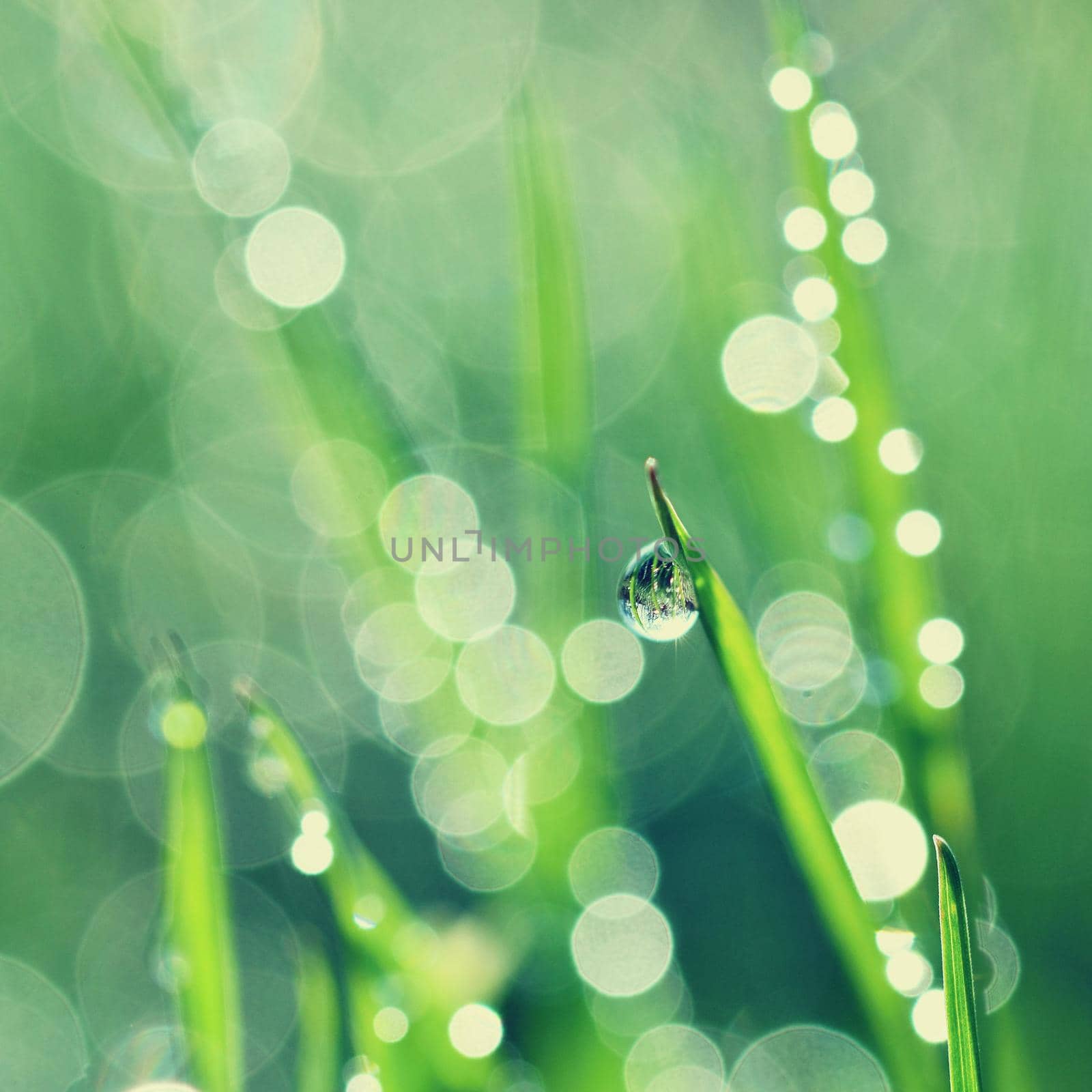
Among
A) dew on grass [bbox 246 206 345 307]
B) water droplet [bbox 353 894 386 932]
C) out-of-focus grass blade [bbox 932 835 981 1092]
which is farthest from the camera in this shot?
dew on grass [bbox 246 206 345 307]

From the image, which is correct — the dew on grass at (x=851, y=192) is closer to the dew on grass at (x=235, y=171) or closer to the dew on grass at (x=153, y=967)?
the dew on grass at (x=235, y=171)

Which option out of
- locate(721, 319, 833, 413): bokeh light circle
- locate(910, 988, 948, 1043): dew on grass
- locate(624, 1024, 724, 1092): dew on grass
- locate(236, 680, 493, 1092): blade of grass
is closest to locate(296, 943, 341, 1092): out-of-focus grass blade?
locate(236, 680, 493, 1092): blade of grass

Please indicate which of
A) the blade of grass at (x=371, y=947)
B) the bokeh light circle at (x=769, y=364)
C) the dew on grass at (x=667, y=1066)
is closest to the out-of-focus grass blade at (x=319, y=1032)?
the blade of grass at (x=371, y=947)

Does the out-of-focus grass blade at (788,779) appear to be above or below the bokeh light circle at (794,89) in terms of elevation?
below

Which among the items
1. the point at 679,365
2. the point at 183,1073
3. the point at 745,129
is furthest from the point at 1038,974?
the point at 745,129

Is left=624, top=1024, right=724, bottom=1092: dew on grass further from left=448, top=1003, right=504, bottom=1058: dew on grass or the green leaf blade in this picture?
the green leaf blade

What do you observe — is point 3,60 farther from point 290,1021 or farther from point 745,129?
point 290,1021
